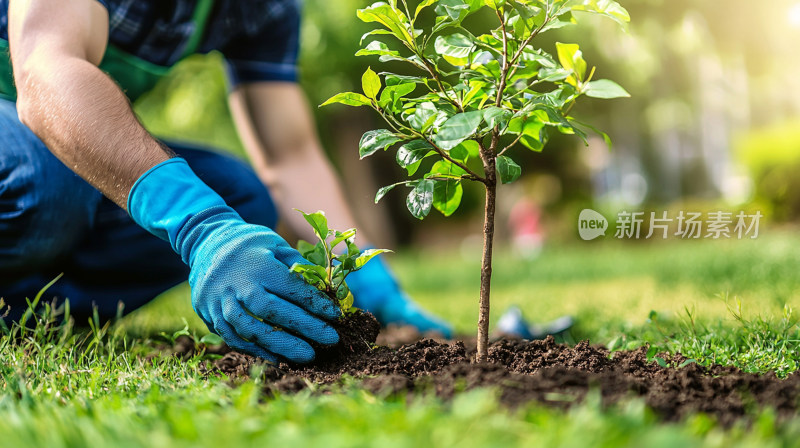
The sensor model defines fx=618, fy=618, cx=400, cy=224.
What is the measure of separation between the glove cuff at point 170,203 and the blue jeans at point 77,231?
67 centimetres

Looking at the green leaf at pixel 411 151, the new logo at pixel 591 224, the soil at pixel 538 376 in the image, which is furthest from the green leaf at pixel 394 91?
the new logo at pixel 591 224

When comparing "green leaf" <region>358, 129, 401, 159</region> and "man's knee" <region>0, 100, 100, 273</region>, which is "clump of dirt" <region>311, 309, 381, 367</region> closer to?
"green leaf" <region>358, 129, 401, 159</region>

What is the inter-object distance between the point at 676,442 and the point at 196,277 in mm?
1195

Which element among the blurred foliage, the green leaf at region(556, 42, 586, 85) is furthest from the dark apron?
the blurred foliage

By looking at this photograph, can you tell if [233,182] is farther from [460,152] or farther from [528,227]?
[528,227]

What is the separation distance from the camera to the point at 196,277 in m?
1.59

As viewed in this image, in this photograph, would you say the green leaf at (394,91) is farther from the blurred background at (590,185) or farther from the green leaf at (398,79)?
the blurred background at (590,185)

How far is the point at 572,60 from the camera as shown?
1.37 metres

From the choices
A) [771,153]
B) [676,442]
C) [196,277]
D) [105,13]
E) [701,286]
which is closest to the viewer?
[676,442]

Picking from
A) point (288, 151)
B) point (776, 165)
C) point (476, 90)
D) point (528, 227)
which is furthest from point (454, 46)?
point (528, 227)

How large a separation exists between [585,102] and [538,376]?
13433mm

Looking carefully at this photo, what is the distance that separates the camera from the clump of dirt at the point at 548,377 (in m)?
1.11

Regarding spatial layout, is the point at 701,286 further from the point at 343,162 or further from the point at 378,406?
the point at 343,162

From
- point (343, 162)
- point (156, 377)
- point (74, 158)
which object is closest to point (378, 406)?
A: point (156, 377)
